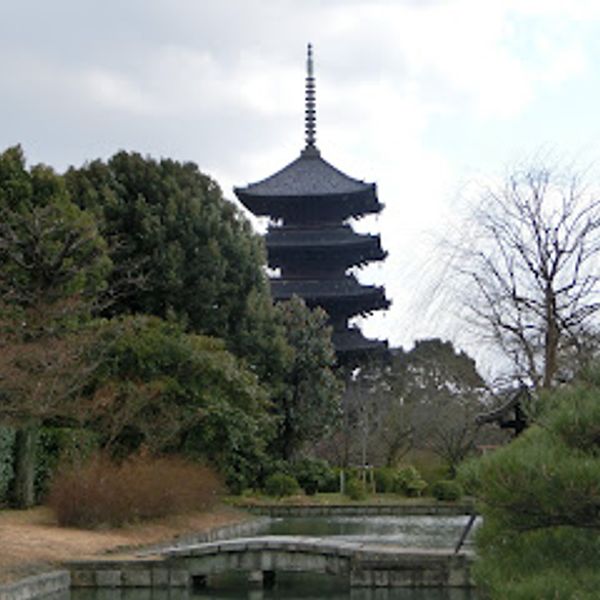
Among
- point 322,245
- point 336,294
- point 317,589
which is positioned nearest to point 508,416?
point 317,589

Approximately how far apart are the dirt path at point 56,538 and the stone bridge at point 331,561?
3.84ft

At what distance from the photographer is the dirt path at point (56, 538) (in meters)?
14.1

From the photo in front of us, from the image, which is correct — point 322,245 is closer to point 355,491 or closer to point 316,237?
point 316,237

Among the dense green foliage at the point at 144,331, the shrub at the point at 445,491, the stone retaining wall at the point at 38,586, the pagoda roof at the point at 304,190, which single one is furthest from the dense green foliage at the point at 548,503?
the pagoda roof at the point at 304,190

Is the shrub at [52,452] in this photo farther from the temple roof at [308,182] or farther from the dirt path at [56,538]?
the temple roof at [308,182]

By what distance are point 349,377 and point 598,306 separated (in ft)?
99.7

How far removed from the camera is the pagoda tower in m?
45.6

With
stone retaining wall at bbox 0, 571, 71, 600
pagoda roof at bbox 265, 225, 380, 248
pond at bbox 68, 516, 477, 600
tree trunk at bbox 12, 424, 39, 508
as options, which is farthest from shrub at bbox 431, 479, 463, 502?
stone retaining wall at bbox 0, 571, 71, 600

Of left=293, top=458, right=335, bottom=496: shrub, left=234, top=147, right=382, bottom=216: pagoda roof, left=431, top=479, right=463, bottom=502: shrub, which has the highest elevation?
left=234, top=147, right=382, bottom=216: pagoda roof

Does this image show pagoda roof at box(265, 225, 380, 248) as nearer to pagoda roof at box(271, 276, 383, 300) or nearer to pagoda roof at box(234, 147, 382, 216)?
pagoda roof at box(234, 147, 382, 216)

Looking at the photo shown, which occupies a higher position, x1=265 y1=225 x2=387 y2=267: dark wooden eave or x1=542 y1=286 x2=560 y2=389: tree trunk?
x1=265 y1=225 x2=387 y2=267: dark wooden eave

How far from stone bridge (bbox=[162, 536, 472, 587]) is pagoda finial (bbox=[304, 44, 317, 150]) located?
122 ft

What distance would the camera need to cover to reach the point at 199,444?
23812 millimetres

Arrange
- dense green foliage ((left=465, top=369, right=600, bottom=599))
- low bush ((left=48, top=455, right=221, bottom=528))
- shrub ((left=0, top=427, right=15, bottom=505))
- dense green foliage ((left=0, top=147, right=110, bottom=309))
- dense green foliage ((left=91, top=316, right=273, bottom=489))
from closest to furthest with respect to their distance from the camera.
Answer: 1. dense green foliage ((left=465, top=369, right=600, bottom=599))
2. low bush ((left=48, top=455, right=221, bottom=528))
3. shrub ((left=0, top=427, right=15, bottom=505))
4. dense green foliage ((left=0, top=147, right=110, bottom=309))
5. dense green foliage ((left=91, top=316, right=273, bottom=489))
